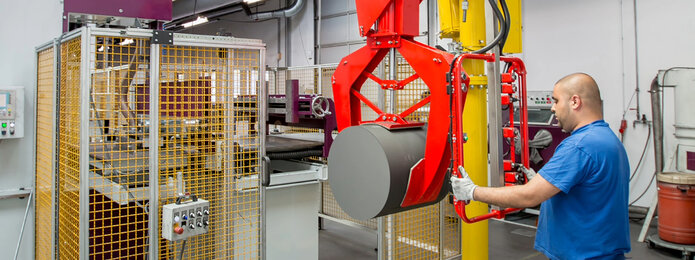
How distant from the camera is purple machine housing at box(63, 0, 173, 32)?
3070 millimetres

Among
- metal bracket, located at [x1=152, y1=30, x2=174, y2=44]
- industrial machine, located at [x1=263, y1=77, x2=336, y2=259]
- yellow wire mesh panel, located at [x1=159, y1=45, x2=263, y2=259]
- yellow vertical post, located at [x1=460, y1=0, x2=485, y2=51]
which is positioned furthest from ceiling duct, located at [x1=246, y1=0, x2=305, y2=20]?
metal bracket, located at [x1=152, y1=30, x2=174, y2=44]

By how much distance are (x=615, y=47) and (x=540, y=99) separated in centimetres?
123

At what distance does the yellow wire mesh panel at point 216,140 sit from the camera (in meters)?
2.66

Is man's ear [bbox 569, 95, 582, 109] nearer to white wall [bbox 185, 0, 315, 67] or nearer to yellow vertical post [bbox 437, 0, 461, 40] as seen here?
yellow vertical post [bbox 437, 0, 461, 40]

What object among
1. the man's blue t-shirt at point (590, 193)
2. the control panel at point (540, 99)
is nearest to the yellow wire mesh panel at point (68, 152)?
the man's blue t-shirt at point (590, 193)

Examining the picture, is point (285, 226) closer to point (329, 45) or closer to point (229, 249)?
point (229, 249)

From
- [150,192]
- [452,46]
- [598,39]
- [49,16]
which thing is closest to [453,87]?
[150,192]

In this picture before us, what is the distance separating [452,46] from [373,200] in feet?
6.60

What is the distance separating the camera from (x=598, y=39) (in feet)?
21.8

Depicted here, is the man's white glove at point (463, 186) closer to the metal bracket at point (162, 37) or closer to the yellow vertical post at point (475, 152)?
the metal bracket at point (162, 37)

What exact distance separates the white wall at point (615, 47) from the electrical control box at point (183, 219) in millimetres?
5804

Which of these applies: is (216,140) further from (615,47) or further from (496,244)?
(615,47)

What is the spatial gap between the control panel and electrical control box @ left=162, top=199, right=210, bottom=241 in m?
4.85

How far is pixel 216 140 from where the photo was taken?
2.77 m
